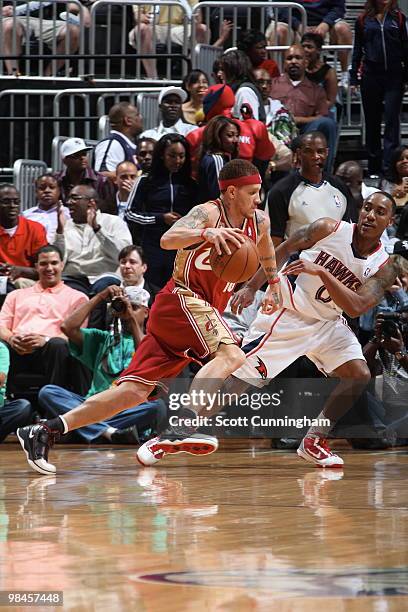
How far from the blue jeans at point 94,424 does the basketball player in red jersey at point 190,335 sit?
2.10m

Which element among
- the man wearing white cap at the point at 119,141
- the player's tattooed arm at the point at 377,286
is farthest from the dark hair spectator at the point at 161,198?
the player's tattooed arm at the point at 377,286

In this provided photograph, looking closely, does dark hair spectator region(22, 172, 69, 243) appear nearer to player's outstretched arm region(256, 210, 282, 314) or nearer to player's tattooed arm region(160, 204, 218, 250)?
player's outstretched arm region(256, 210, 282, 314)

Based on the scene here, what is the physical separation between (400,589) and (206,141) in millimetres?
7505

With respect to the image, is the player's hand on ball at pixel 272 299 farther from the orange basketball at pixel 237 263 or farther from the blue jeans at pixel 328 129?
the blue jeans at pixel 328 129

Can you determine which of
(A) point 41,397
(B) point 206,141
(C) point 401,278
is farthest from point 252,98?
(A) point 41,397

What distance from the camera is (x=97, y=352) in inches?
404

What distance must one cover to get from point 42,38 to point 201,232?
30.1 ft

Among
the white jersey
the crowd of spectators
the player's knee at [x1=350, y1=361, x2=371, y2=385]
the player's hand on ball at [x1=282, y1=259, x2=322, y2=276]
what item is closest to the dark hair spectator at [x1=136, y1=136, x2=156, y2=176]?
the crowd of spectators

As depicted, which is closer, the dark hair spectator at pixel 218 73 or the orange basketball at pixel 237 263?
the orange basketball at pixel 237 263

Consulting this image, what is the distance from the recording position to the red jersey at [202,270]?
25.6 feet

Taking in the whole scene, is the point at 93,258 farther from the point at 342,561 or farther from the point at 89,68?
the point at 342,561

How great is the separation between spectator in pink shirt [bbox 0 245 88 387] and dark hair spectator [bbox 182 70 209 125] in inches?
127

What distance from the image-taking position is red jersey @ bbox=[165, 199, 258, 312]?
781cm

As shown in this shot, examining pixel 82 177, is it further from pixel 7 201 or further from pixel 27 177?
pixel 27 177
